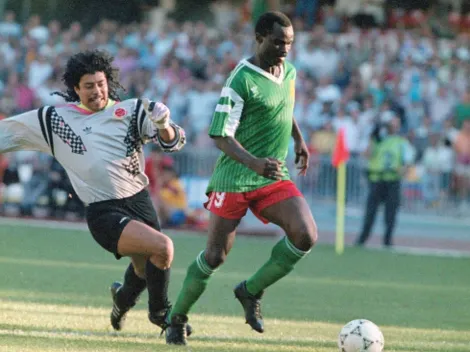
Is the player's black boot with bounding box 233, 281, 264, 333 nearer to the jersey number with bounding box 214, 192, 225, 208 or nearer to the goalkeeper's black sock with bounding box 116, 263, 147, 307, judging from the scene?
the jersey number with bounding box 214, 192, 225, 208

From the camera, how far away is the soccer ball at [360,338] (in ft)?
25.4

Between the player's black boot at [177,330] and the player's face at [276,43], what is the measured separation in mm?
2059

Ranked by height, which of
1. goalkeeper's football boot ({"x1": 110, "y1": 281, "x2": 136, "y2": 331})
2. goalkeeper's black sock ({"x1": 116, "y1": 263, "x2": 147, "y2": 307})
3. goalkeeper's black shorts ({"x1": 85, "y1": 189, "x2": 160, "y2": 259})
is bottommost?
goalkeeper's football boot ({"x1": 110, "y1": 281, "x2": 136, "y2": 331})

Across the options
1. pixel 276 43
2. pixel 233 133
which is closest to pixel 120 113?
pixel 233 133

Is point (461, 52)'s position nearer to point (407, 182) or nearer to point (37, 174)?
point (407, 182)

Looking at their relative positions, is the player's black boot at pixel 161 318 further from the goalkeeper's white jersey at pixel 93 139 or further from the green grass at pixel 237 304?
the goalkeeper's white jersey at pixel 93 139

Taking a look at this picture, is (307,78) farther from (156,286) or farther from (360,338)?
(360,338)

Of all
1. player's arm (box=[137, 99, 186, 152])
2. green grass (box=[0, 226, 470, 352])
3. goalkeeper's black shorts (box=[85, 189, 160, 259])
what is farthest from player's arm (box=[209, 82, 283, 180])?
green grass (box=[0, 226, 470, 352])

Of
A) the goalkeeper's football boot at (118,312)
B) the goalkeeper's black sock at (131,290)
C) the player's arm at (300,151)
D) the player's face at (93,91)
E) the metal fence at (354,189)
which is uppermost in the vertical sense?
the player's face at (93,91)

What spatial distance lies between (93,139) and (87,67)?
55cm

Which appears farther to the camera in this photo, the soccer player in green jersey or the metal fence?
the metal fence

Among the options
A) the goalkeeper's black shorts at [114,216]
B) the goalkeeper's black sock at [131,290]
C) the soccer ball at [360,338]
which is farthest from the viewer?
the goalkeeper's black sock at [131,290]

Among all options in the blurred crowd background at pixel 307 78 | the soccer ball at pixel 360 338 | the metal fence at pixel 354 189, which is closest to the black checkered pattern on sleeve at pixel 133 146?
the soccer ball at pixel 360 338

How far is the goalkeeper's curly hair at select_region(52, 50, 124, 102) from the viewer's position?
867 cm
